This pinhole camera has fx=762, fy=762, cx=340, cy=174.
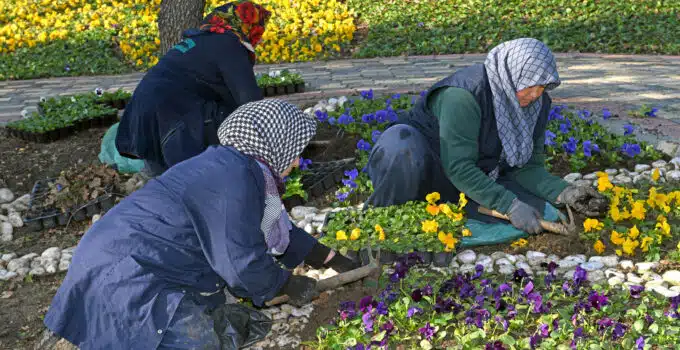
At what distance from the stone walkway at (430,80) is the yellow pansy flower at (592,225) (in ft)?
8.44

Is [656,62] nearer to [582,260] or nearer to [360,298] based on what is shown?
[582,260]

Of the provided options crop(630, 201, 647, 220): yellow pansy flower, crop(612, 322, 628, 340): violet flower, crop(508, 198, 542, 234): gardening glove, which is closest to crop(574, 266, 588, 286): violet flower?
crop(612, 322, 628, 340): violet flower

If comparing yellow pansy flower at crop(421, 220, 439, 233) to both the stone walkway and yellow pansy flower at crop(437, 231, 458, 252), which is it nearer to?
yellow pansy flower at crop(437, 231, 458, 252)

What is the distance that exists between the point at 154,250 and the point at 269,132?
2.10ft

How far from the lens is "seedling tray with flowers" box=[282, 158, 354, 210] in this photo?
483cm

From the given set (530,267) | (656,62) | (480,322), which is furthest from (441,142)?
(656,62)

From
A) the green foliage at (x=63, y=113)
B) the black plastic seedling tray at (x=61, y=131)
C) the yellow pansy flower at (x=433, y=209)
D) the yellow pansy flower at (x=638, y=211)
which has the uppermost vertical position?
the yellow pansy flower at (x=638, y=211)

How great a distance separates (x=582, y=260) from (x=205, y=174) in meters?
1.90

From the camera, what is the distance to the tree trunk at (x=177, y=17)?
695cm

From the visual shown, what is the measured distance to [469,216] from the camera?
4.20m

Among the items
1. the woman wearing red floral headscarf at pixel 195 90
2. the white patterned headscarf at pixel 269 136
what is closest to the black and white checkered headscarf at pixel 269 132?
the white patterned headscarf at pixel 269 136

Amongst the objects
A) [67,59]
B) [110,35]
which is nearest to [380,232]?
[67,59]

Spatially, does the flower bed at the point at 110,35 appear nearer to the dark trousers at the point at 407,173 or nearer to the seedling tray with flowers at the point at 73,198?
the seedling tray with flowers at the point at 73,198

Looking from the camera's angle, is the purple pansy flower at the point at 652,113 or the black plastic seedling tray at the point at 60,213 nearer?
the black plastic seedling tray at the point at 60,213
